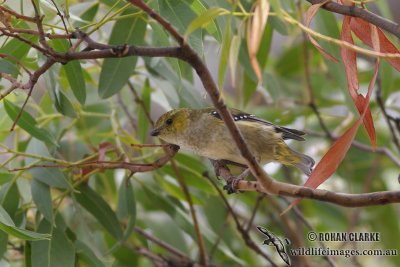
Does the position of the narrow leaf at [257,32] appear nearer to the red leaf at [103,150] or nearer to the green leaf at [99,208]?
the red leaf at [103,150]

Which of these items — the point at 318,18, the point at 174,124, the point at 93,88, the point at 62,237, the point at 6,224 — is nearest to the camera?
the point at 6,224

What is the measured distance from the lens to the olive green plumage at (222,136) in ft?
6.71

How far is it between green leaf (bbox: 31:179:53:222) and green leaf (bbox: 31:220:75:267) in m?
0.05

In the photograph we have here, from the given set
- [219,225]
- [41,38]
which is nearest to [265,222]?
[219,225]

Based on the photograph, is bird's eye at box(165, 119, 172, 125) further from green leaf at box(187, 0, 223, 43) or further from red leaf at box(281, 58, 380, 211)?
red leaf at box(281, 58, 380, 211)

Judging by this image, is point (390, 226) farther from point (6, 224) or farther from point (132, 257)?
point (6, 224)

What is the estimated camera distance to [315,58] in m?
3.17

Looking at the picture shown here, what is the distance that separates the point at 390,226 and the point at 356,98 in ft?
6.01

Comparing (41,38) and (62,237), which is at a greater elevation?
(41,38)

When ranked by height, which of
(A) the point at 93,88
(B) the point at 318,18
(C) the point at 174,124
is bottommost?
(C) the point at 174,124

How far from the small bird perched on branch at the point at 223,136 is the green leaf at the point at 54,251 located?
19.2 inches

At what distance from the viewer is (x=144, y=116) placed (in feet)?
7.23

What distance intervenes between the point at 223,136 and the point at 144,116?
311 mm

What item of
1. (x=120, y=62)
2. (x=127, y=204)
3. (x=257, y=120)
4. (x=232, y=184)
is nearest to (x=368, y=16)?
(x=232, y=184)
